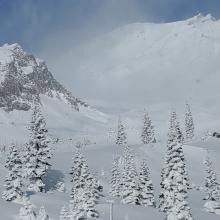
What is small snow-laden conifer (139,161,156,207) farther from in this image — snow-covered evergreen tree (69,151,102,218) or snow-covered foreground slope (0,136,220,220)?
snow-covered evergreen tree (69,151,102,218)

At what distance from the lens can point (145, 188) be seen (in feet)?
281

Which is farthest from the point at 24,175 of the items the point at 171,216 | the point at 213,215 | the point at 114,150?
the point at 114,150

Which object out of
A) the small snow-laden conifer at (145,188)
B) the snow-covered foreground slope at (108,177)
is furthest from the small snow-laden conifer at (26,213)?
the small snow-laden conifer at (145,188)

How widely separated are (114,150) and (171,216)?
108 metres

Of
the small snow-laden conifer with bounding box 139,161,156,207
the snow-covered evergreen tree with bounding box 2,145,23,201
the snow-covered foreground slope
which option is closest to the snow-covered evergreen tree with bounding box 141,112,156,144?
the snow-covered foreground slope

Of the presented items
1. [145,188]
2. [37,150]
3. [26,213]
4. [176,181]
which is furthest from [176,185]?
[37,150]

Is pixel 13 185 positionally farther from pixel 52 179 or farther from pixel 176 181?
pixel 52 179

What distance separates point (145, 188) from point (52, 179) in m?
35.2

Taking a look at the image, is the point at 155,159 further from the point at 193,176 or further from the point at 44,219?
the point at 44,219

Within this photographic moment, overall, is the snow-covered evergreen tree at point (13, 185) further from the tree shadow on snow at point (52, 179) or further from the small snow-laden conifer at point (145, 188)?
the tree shadow on snow at point (52, 179)

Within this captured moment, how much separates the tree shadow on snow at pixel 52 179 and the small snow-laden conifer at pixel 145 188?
2285cm

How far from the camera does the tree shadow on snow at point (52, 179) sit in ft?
354

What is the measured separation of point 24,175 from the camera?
3570 inches

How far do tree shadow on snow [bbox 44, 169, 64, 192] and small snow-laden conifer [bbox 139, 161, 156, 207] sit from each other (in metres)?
22.9
